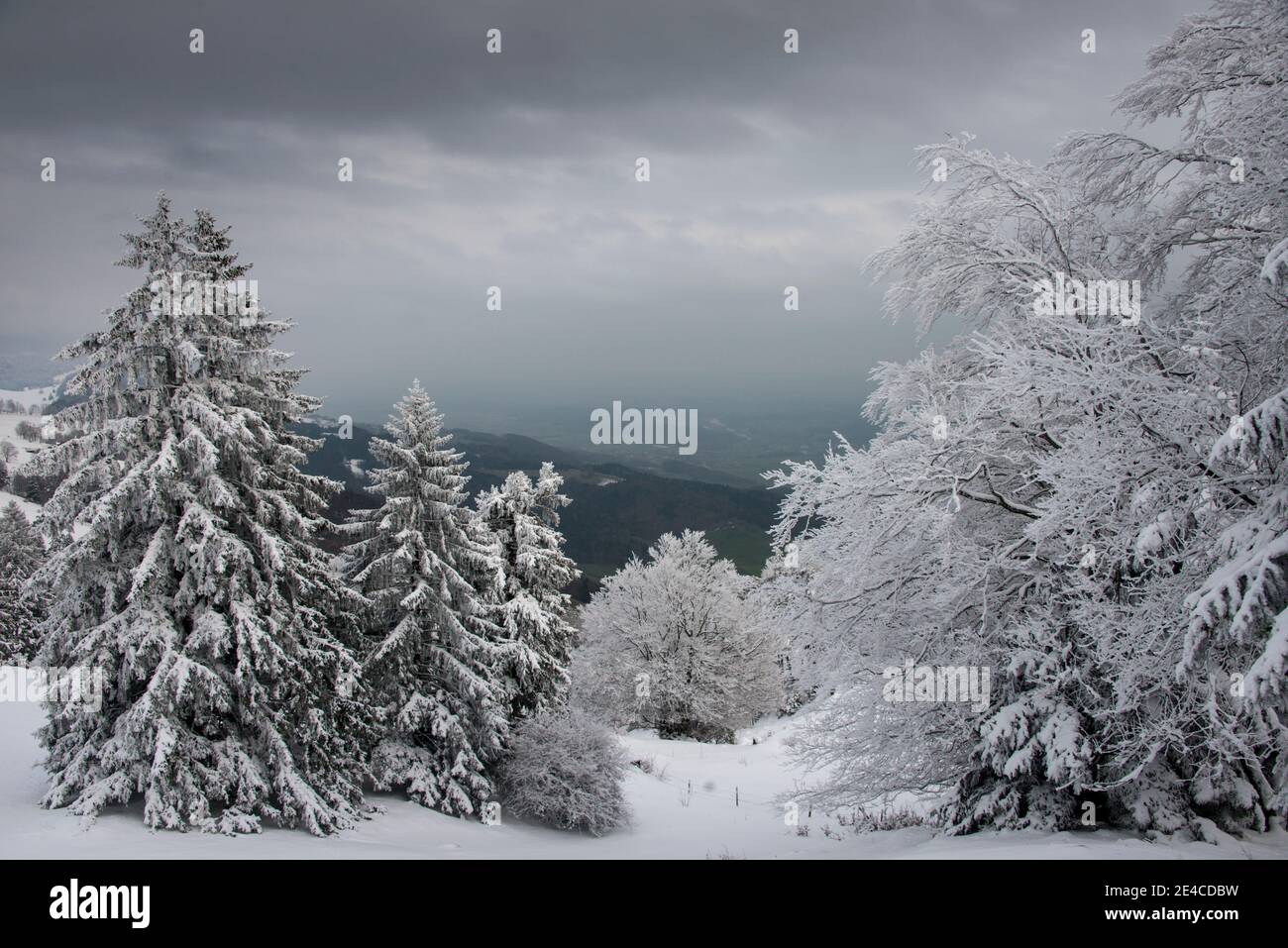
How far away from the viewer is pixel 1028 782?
891 centimetres

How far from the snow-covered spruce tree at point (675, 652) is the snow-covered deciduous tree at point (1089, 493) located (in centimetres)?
2782

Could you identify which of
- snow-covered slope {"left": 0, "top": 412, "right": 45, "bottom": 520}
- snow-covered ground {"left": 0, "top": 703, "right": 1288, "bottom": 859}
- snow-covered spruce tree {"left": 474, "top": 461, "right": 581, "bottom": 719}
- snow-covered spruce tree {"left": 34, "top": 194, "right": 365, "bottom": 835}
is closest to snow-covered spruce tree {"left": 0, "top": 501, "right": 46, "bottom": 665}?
snow-covered ground {"left": 0, "top": 703, "right": 1288, "bottom": 859}

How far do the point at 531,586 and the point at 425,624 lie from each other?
541 centimetres

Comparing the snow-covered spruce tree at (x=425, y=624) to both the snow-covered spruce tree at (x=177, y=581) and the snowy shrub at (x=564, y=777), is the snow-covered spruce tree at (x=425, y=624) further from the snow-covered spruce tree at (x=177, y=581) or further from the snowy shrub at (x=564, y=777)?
the snow-covered spruce tree at (x=177, y=581)

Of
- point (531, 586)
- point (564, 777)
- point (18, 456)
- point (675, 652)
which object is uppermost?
point (18, 456)

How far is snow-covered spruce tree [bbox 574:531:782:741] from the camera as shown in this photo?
1511 inches

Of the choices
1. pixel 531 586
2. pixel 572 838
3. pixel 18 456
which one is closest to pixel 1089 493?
pixel 572 838

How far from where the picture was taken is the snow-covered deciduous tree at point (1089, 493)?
20.8 ft

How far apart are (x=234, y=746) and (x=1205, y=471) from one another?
13.6 metres

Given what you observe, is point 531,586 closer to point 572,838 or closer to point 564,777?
point 564,777


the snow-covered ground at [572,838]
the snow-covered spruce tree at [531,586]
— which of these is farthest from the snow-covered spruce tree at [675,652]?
the snow-covered spruce tree at [531,586]

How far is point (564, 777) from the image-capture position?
20188 mm
